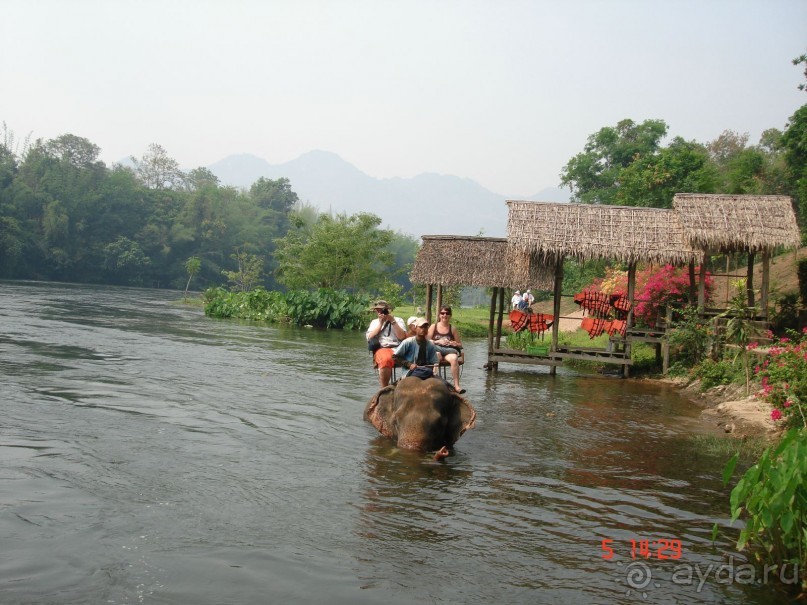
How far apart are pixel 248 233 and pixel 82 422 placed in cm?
8495

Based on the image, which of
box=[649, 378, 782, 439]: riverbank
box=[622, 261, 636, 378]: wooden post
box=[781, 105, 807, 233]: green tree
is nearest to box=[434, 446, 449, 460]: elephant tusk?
box=[649, 378, 782, 439]: riverbank

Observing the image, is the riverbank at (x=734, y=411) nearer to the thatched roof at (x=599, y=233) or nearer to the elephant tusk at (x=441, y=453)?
the thatched roof at (x=599, y=233)

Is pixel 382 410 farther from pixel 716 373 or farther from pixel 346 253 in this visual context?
pixel 346 253

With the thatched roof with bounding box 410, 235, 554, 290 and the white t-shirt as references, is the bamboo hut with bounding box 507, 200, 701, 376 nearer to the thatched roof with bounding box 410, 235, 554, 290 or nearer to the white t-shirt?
the thatched roof with bounding box 410, 235, 554, 290

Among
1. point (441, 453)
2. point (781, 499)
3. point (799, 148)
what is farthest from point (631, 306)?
point (781, 499)

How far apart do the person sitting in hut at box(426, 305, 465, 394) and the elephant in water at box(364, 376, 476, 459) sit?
1404mm

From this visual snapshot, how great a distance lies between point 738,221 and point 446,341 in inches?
336

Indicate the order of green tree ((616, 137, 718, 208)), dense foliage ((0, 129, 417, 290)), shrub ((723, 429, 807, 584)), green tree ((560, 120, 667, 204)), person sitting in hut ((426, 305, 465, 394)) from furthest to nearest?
dense foliage ((0, 129, 417, 290)), green tree ((560, 120, 667, 204)), green tree ((616, 137, 718, 208)), person sitting in hut ((426, 305, 465, 394)), shrub ((723, 429, 807, 584))

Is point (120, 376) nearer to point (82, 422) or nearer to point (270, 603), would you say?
point (82, 422)

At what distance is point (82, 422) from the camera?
32.3ft

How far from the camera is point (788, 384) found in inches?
409

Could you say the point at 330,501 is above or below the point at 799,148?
below

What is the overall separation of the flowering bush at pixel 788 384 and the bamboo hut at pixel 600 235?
17.4ft

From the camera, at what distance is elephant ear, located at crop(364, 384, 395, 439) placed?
31.4ft
